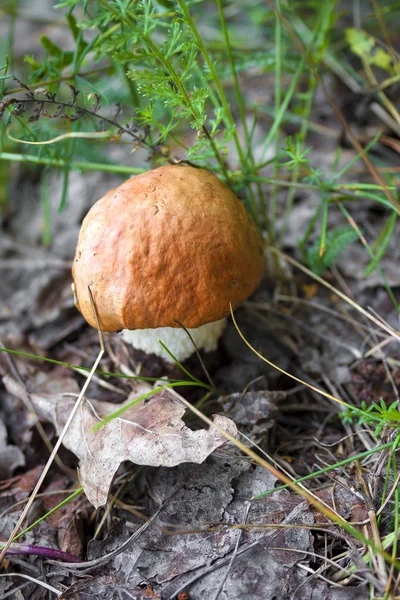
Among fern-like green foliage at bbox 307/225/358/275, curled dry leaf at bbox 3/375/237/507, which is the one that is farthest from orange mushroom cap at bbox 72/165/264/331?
fern-like green foliage at bbox 307/225/358/275

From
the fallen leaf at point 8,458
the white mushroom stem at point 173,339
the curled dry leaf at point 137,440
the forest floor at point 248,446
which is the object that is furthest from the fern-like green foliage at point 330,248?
the fallen leaf at point 8,458

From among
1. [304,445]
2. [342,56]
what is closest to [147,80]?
[304,445]

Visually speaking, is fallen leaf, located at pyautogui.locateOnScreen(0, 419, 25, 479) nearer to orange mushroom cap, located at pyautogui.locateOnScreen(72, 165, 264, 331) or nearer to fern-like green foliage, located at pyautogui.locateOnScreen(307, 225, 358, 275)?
orange mushroom cap, located at pyautogui.locateOnScreen(72, 165, 264, 331)

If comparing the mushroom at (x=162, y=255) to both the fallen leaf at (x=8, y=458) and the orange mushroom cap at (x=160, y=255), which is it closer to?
the orange mushroom cap at (x=160, y=255)

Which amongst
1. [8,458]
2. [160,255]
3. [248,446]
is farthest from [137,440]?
[8,458]

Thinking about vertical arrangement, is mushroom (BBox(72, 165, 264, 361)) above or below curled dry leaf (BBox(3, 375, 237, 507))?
above

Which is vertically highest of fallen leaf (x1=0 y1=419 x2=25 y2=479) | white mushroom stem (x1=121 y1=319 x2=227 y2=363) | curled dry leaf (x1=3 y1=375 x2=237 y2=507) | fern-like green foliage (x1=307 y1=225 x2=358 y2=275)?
fern-like green foliage (x1=307 y1=225 x2=358 y2=275)
